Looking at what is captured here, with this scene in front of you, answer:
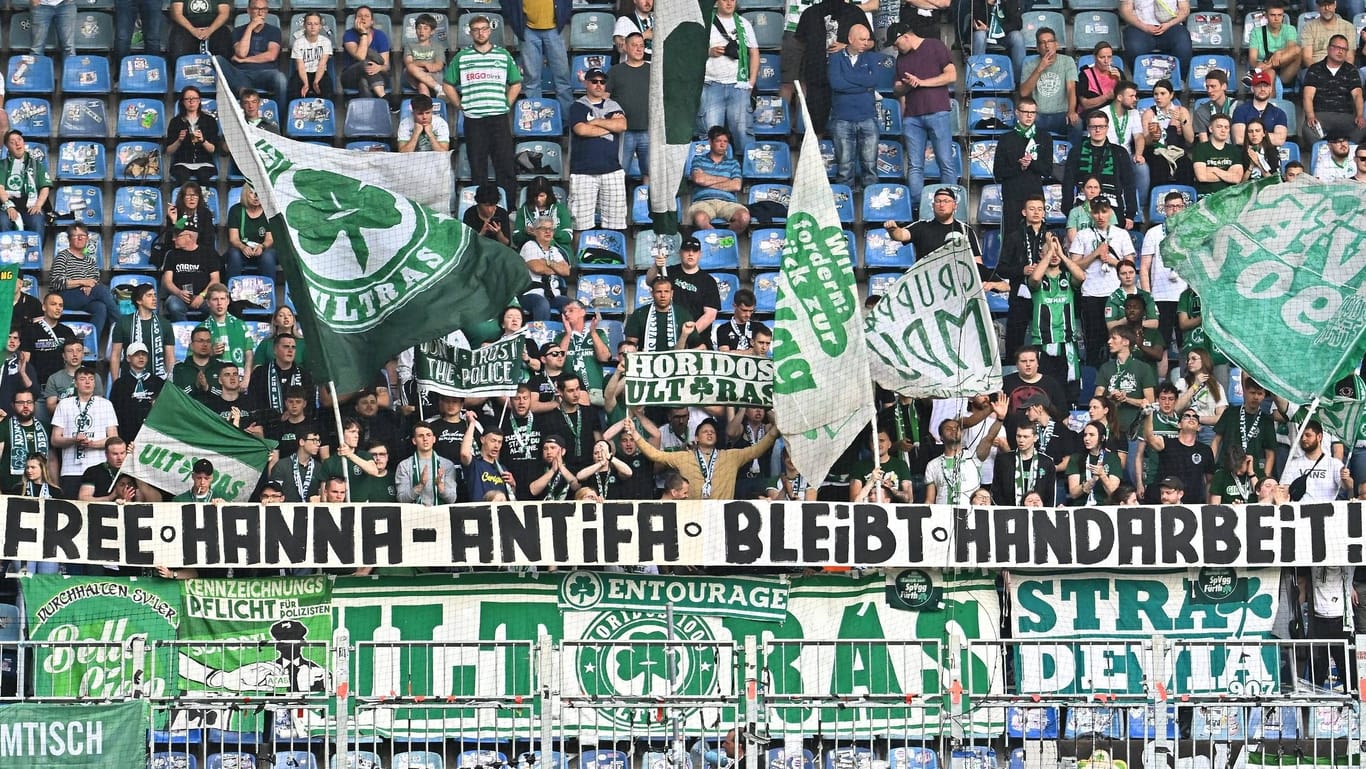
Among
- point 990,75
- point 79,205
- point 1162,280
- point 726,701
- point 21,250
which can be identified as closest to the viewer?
point 726,701

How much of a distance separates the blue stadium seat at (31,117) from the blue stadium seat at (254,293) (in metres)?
2.95

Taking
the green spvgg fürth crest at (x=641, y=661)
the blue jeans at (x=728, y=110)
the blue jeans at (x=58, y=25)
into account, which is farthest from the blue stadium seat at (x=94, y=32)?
the green spvgg fürth crest at (x=641, y=661)

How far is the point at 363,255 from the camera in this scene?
19.6 meters

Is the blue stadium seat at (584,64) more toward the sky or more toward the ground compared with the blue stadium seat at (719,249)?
more toward the sky

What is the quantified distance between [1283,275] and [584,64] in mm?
7311

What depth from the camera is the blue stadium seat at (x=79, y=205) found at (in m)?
22.6

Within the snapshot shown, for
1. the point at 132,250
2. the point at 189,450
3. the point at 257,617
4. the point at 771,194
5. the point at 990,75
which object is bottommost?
the point at 257,617

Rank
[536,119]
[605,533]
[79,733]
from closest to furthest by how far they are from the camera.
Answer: [79,733]
[605,533]
[536,119]

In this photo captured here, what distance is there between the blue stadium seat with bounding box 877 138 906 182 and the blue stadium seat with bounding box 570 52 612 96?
8.86 ft

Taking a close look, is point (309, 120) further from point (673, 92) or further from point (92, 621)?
point (92, 621)

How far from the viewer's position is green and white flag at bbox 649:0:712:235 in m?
21.8

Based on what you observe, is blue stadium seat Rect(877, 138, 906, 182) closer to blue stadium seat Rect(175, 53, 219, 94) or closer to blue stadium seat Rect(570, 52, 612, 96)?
blue stadium seat Rect(570, 52, 612, 96)

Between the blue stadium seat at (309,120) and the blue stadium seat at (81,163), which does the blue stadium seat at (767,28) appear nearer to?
the blue stadium seat at (309,120)

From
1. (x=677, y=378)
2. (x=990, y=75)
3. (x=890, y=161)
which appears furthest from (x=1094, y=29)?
(x=677, y=378)
